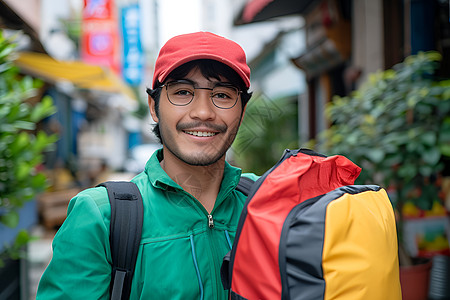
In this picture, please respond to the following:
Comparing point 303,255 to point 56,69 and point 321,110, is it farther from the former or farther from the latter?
point 56,69

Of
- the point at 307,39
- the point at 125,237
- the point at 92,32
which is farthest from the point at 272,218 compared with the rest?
the point at 92,32

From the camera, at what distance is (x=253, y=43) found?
16.6 m

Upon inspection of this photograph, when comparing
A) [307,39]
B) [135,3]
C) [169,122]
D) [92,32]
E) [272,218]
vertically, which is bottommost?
[272,218]

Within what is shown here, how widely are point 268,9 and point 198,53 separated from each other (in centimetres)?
526

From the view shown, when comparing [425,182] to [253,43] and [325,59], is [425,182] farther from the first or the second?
[253,43]

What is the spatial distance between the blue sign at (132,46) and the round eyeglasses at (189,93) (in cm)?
1184

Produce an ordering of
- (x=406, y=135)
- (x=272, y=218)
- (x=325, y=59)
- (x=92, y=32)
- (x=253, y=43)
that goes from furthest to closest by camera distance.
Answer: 1. (x=253, y=43)
2. (x=92, y=32)
3. (x=325, y=59)
4. (x=406, y=135)
5. (x=272, y=218)

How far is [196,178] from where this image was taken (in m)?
1.37

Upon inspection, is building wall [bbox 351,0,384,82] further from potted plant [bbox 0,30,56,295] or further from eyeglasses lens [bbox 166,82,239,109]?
eyeglasses lens [bbox 166,82,239,109]

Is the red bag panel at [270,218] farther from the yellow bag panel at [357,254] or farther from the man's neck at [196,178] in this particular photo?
the man's neck at [196,178]

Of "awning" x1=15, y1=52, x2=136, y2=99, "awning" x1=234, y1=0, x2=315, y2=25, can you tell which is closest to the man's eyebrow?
"awning" x1=234, y1=0, x2=315, y2=25

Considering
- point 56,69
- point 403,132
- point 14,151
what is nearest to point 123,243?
point 14,151

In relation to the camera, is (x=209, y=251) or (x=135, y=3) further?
(x=135, y=3)

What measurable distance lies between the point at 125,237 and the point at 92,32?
1072 centimetres
